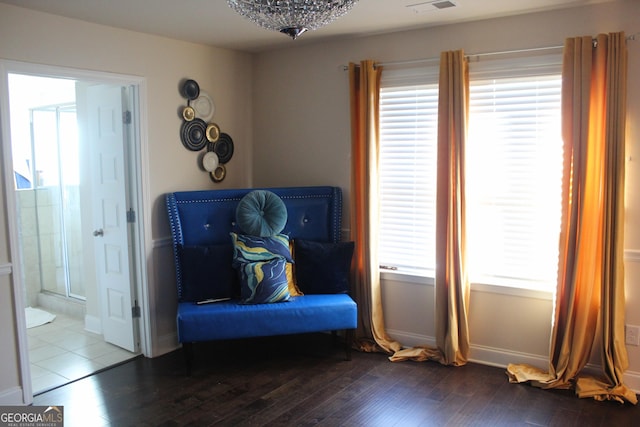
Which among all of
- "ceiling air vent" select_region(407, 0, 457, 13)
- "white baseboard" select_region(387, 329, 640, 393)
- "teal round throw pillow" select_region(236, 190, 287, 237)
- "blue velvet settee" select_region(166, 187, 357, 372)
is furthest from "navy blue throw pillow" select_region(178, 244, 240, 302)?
"ceiling air vent" select_region(407, 0, 457, 13)

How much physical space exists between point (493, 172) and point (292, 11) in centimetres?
210

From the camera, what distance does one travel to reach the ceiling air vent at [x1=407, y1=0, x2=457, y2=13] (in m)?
3.08

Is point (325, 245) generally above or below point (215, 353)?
above

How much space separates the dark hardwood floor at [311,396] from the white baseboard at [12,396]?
124 mm

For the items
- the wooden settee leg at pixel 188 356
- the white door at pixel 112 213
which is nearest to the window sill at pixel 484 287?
the wooden settee leg at pixel 188 356

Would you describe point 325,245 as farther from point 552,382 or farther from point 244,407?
point 552,382

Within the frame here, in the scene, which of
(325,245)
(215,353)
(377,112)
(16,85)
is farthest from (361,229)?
(16,85)

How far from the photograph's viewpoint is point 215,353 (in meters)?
3.93

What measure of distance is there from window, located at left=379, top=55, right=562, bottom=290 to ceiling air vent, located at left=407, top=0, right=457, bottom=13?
54cm

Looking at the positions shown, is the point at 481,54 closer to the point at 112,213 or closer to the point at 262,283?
the point at 262,283

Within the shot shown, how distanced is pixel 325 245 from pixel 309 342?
2.70 feet

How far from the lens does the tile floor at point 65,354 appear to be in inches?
140

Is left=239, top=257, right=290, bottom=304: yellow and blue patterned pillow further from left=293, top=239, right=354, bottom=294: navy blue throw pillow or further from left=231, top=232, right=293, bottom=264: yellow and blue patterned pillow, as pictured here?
left=293, top=239, right=354, bottom=294: navy blue throw pillow

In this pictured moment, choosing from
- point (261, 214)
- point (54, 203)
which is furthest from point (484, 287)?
point (54, 203)
